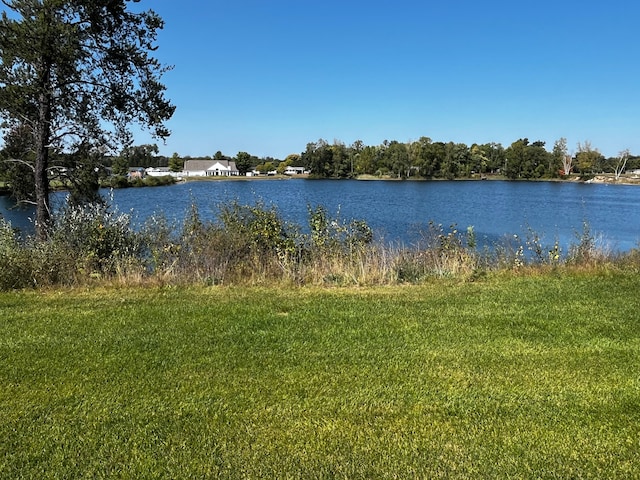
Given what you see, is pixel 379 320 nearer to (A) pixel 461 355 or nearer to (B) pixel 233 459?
(A) pixel 461 355

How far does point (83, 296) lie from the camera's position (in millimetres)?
7062

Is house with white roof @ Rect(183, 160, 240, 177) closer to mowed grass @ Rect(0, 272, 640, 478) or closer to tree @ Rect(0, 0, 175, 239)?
tree @ Rect(0, 0, 175, 239)

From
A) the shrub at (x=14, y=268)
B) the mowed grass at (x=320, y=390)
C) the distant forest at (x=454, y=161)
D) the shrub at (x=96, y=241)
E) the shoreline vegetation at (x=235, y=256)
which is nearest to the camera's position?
the mowed grass at (x=320, y=390)

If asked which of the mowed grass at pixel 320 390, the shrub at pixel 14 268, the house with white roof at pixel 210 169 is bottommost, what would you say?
the mowed grass at pixel 320 390

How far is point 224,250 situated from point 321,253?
70.3 inches

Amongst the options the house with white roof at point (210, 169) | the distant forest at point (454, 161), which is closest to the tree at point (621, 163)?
the distant forest at point (454, 161)

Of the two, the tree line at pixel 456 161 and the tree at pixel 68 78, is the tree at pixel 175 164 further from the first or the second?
the tree at pixel 68 78

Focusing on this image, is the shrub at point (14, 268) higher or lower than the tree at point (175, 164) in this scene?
lower

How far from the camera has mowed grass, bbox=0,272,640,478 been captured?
2881 mm

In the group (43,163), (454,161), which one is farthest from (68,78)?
(454,161)

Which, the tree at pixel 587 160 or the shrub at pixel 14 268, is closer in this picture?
the shrub at pixel 14 268

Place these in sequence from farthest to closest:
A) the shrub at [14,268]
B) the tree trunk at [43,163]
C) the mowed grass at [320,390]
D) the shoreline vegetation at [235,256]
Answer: the tree trunk at [43,163]
the shoreline vegetation at [235,256]
the shrub at [14,268]
the mowed grass at [320,390]

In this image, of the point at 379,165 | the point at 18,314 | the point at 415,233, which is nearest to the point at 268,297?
the point at 18,314

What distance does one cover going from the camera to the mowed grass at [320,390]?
2.88m
